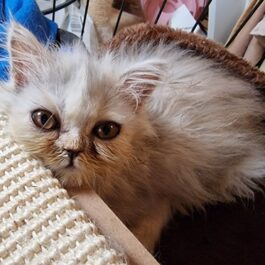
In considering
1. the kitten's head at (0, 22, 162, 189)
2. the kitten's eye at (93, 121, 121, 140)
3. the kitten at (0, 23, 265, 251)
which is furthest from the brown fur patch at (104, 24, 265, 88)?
the kitten's eye at (93, 121, 121, 140)

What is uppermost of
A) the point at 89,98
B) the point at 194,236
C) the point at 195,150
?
the point at 89,98

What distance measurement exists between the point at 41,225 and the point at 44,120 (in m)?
0.26

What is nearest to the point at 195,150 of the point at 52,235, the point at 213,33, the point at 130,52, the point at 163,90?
the point at 163,90

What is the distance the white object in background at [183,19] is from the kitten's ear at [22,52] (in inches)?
52.2

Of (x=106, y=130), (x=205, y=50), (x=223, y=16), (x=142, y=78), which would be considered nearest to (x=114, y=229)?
(x=106, y=130)

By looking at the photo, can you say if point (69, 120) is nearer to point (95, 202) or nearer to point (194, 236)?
point (95, 202)

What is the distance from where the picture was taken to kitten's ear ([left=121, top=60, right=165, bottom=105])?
2.81 feet

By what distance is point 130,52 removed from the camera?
3.56ft

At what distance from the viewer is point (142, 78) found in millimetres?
885

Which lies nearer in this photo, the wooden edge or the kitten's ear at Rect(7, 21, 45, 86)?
the wooden edge

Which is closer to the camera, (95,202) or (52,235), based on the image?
(52,235)

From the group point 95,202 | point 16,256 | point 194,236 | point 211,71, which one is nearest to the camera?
point 16,256

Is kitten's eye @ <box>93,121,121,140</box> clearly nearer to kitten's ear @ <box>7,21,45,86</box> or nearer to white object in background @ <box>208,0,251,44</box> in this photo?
kitten's ear @ <box>7,21,45,86</box>

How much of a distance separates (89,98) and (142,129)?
0.49ft
